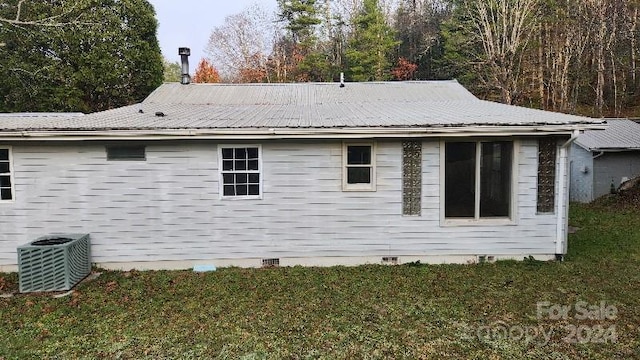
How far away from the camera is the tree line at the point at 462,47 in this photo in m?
19.9

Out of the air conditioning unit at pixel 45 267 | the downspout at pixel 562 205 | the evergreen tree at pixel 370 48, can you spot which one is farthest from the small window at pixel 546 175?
the evergreen tree at pixel 370 48

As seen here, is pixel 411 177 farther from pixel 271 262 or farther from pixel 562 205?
pixel 271 262

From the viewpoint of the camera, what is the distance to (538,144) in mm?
6641

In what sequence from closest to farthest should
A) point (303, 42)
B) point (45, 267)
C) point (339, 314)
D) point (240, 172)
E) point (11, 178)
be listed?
point (339, 314) → point (45, 267) → point (11, 178) → point (240, 172) → point (303, 42)

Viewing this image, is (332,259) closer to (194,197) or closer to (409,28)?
(194,197)

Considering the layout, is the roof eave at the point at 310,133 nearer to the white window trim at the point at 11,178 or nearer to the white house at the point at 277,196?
the white house at the point at 277,196

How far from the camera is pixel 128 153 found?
259 inches

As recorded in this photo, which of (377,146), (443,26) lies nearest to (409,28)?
(443,26)

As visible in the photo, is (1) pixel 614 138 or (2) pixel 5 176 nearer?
(2) pixel 5 176

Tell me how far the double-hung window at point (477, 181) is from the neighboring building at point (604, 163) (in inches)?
259

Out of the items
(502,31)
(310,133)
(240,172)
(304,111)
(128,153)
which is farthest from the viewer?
(502,31)

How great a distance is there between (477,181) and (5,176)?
810cm

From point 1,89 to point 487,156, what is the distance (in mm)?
21203

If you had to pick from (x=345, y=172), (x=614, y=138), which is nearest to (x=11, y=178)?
(x=345, y=172)
